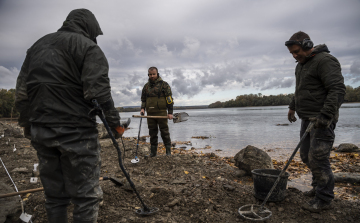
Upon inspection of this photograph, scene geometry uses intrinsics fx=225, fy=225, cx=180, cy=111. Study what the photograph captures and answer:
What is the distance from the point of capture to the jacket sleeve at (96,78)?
7.47 ft

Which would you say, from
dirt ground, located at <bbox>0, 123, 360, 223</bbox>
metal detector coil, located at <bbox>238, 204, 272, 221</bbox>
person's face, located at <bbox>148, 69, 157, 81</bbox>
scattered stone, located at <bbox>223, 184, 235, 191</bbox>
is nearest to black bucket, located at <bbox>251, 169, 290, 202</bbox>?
dirt ground, located at <bbox>0, 123, 360, 223</bbox>

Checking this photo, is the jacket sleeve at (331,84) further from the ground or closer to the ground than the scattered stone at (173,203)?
further from the ground

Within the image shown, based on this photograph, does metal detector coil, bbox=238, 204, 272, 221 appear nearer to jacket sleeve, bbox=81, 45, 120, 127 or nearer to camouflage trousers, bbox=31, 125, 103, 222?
camouflage trousers, bbox=31, 125, 103, 222

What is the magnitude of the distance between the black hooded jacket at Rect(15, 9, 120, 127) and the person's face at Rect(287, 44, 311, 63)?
3012 millimetres

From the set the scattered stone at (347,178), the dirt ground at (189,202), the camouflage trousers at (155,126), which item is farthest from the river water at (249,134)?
the dirt ground at (189,202)

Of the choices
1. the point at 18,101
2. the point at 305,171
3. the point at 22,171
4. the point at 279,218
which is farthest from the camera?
the point at 305,171

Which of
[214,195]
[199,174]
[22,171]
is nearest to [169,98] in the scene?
[199,174]

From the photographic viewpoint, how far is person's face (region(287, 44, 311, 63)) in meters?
3.67

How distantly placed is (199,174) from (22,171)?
4.21 m

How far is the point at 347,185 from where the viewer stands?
Answer: 477 cm

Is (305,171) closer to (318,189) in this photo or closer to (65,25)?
(318,189)

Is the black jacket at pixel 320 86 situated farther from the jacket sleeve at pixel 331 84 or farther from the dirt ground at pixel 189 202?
the dirt ground at pixel 189 202

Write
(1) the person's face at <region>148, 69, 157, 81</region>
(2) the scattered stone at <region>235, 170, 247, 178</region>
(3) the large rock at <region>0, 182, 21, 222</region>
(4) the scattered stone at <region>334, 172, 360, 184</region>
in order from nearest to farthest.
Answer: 1. (3) the large rock at <region>0, 182, 21, 222</region>
2. (4) the scattered stone at <region>334, 172, 360, 184</region>
3. (2) the scattered stone at <region>235, 170, 247, 178</region>
4. (1) the person's face at <region>148, 69, 157, 81</region>

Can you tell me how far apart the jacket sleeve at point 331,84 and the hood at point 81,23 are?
332 cm
